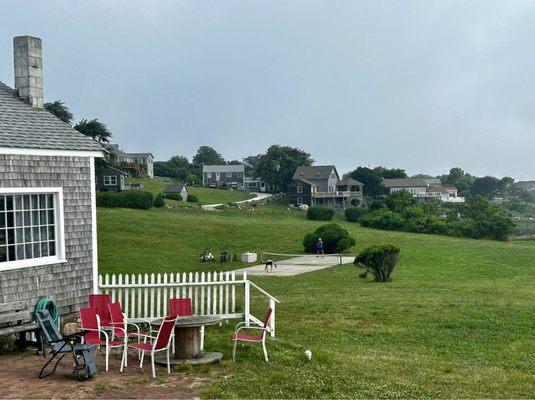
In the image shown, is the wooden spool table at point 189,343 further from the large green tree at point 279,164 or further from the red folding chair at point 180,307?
the large green tree at point 279,164

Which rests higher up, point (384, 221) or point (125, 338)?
point (125, 338)

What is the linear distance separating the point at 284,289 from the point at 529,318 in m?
9.06

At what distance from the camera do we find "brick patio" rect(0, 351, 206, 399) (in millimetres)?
9039

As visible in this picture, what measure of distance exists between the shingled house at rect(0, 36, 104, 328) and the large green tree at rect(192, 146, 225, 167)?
178m

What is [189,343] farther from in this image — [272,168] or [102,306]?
[272,168]

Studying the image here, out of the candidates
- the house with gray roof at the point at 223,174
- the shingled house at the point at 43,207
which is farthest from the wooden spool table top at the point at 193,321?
the house with gray roof at the point at 223,174

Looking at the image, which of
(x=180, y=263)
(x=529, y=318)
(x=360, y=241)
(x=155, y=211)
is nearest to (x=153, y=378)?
(x=529, y=318)

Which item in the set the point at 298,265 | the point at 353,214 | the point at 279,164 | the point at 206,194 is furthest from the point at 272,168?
the point at 298,265

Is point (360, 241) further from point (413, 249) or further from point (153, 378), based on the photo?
point (153, 378)

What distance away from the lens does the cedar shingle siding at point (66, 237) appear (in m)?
12.8

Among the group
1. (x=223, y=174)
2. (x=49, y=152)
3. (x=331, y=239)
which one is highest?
(x=49, y=152)

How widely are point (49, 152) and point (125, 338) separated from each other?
4.93 m

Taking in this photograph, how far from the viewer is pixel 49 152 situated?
1366 centimetres

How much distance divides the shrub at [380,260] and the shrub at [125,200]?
37.4 meters
